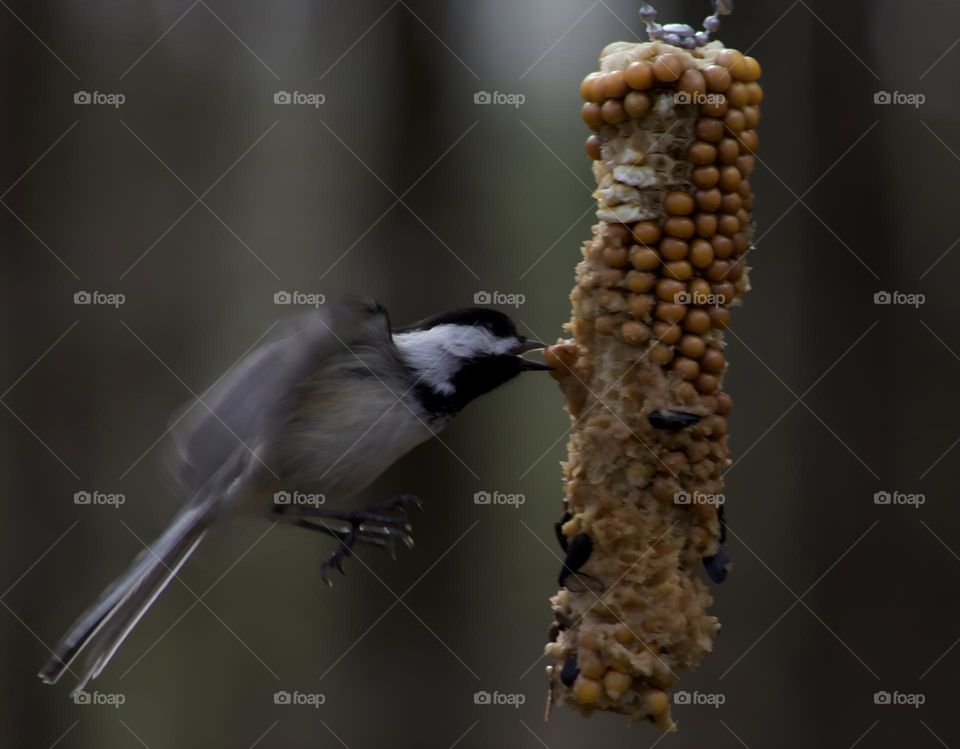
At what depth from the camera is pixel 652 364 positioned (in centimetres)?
150

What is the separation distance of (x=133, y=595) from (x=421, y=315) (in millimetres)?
961

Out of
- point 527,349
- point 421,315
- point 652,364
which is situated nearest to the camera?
point 652,364

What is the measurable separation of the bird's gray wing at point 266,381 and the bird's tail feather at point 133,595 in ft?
0.45

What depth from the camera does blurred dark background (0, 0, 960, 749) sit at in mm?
2502

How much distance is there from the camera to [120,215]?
270 cm

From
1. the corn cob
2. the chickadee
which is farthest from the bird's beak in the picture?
the corn cob

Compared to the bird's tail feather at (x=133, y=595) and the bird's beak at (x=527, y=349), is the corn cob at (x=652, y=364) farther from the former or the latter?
the bird's tail feather at (x=133, y=595)

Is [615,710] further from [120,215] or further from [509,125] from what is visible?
[120,215]

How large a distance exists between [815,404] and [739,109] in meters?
1.31

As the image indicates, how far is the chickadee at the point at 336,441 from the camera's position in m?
1.85

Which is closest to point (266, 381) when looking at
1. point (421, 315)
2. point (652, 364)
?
point (652, 364)

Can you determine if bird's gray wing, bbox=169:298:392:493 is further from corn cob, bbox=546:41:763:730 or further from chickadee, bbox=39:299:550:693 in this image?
corn cob, bbox=546:41:763:730

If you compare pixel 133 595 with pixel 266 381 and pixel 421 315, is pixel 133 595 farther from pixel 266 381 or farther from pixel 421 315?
→ pixel 421 315

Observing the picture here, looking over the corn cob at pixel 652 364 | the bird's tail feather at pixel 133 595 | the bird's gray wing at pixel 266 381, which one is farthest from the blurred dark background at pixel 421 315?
the corn cob at pixel 652 364
